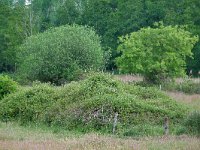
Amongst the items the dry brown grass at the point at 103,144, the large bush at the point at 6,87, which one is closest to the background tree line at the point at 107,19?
the large bush at the point at 6,87

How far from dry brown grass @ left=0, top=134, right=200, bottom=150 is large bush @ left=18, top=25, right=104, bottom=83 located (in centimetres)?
2377

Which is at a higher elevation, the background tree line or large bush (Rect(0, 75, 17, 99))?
the background tree line

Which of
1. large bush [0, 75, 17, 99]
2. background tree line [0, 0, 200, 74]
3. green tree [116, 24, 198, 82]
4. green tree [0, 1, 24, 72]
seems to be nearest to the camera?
large bush [0, 75, 17, 99]

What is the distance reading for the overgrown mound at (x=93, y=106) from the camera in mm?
22484

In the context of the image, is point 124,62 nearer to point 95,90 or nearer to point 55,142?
point 95,90

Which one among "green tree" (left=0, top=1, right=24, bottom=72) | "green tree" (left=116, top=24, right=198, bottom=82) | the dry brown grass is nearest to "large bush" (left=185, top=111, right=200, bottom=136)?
the dry brown grass

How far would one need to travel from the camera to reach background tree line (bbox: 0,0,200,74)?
5903 centimetres

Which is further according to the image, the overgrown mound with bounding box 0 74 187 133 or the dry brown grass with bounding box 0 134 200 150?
A: the overgrown mound with bounding box 0 74 187 133

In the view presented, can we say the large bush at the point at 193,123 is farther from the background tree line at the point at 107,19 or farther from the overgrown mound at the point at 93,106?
the background tree line at the point at 107,19

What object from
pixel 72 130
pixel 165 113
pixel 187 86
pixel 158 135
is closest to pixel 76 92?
pixel 72 130

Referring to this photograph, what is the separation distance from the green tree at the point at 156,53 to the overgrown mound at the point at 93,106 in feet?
40.8

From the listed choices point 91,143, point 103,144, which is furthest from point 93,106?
point 103,144

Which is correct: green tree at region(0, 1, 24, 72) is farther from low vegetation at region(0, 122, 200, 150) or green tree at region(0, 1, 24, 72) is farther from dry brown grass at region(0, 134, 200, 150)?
dry brown grass at region(0, 134, 200, 150)

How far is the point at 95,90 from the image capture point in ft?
80.4
